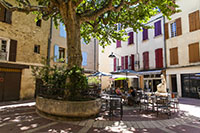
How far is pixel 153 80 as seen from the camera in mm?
17766

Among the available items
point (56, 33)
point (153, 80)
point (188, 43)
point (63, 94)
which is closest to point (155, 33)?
point (188, 43)

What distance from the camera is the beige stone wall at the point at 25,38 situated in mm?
11470

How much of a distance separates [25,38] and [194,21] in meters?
17.2

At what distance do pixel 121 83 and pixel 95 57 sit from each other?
21.3ft

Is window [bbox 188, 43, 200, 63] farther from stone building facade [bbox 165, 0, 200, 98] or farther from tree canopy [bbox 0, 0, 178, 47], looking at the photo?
tree canopy [bbox 0, 0, 178, 47]

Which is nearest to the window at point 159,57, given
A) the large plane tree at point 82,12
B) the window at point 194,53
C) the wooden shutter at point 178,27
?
the wooden shutter at point 178,27

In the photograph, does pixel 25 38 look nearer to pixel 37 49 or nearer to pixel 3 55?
pixel 37 49

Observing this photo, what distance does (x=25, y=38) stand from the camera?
1241cm

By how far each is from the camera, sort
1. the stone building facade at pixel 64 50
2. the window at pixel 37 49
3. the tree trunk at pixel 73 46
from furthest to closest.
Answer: the stone building facade at pixel 64 50 → the window at pixel 37 49 → the tree trunk at pixel 73 46

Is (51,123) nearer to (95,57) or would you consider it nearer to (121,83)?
(95,57)

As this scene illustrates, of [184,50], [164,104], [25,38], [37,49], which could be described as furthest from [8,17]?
[184,50]

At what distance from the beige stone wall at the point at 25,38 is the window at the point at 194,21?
1596cm

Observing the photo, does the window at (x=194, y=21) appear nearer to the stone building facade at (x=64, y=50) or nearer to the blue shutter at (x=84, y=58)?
the stone building facade at (x=64, y=50)

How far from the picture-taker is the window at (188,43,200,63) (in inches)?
523
